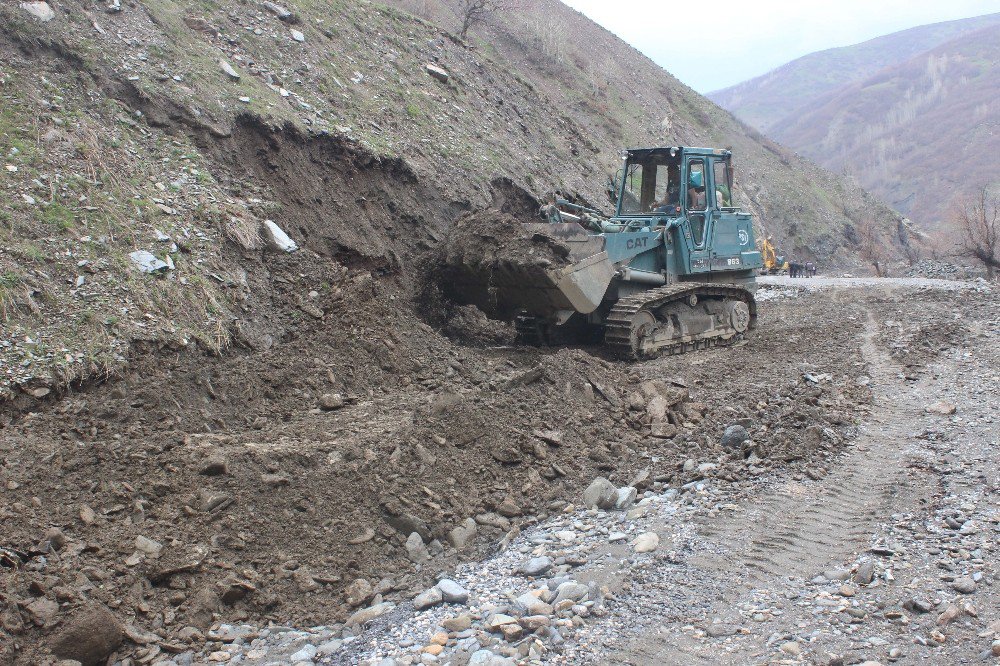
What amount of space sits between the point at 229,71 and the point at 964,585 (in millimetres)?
11095

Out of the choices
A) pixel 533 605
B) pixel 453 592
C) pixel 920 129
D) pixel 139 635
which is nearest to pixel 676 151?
pixel 453 592

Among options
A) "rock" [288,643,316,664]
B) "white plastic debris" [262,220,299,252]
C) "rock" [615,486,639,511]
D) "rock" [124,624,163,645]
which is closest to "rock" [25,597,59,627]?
"rock" [124,624,163,645]

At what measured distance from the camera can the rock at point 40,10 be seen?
10500mm

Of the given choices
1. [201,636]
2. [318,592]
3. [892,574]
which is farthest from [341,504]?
[892,574]

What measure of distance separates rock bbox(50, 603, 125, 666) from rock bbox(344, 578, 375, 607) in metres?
1.20

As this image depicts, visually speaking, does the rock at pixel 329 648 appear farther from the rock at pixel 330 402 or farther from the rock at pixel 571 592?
the rock at pixel 330 402

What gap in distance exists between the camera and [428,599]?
15.1 ft

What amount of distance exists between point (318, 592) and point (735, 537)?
253 cm

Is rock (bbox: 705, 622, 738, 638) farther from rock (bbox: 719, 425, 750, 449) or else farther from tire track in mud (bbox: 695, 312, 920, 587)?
rock (bbox: 719, 425, 750, 449)

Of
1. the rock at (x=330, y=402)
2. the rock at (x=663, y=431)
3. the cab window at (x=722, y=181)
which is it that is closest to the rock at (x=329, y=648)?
the rock at (x=330, y=402)

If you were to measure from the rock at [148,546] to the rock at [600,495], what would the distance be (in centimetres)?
284

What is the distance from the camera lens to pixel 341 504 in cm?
551

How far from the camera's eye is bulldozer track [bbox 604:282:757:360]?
1084 centimetres

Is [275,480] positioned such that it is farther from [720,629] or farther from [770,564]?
[770,564]
